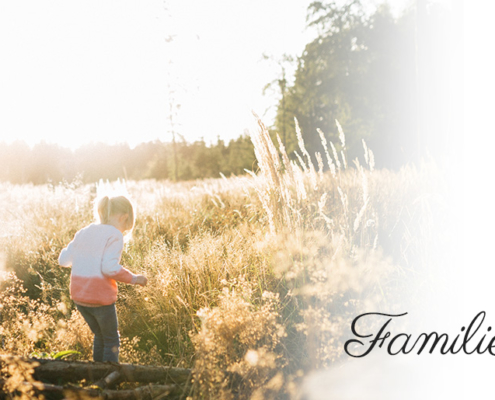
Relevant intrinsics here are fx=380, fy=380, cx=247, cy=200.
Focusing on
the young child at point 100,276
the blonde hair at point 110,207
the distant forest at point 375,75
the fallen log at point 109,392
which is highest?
the distant forest at point 375,75

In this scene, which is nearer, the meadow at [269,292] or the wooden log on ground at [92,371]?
the wooden log on ground at [92,371]

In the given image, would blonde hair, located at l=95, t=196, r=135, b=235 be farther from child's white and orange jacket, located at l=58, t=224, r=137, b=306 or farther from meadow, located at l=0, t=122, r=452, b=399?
meadow, located at l=0, t=122, r=452, b=399

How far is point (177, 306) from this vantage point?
273 cm

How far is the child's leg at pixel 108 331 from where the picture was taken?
7.54 ft

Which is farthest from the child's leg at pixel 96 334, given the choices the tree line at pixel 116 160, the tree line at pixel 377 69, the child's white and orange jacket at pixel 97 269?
the tree line at pixel 116 160

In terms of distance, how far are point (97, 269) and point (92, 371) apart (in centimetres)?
58

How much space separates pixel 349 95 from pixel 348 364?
18.4 meters

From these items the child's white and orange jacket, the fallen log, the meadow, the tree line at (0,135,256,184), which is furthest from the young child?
the tree line at (0,135,256,184)

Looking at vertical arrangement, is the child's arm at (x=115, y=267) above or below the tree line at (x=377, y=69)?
below

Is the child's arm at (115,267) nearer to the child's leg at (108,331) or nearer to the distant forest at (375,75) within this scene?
the child's leg at (108,331)

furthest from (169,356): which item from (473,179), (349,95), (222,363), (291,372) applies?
(349,95)

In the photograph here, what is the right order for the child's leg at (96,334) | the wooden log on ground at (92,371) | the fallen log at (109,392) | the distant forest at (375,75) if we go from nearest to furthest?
the fallen log at (109,392) < the wooden log on ground at (92,371) < the child's leg at (96,334) < the distant forest at (375,75)

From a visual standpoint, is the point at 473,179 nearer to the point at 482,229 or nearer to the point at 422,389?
the point at 482,229

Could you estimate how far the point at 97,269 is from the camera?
7.41 ft
